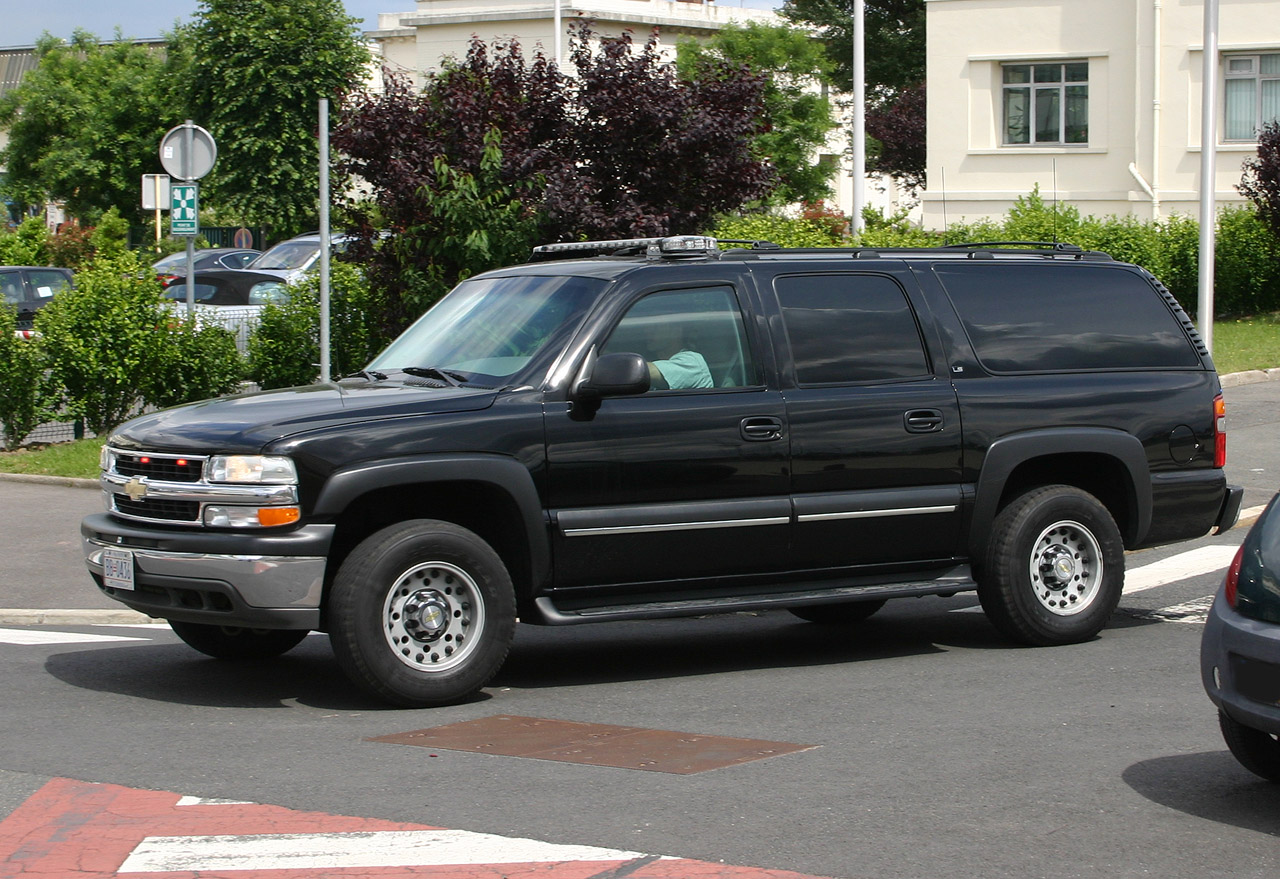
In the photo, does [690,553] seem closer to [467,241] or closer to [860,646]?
[860,646]

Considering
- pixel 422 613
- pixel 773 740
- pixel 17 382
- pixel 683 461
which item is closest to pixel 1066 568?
pixel 683 461

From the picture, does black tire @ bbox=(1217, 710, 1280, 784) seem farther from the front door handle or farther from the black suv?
the front door handle

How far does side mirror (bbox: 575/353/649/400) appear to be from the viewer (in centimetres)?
751

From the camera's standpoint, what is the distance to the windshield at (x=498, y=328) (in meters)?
7.92

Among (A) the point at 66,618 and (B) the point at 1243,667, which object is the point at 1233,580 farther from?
(A) the point at 66,618

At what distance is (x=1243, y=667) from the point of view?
221 inches

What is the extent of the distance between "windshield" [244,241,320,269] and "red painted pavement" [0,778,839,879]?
27.2 metres

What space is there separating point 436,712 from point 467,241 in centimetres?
871

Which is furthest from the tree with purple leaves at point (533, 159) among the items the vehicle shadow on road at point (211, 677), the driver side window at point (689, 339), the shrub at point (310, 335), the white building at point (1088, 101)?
the white building at point (1088, 101)

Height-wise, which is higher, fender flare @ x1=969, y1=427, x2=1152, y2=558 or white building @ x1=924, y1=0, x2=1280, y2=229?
white building @ x1=924, y1=0, x2=1280, y2=229

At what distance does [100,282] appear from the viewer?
1677cm

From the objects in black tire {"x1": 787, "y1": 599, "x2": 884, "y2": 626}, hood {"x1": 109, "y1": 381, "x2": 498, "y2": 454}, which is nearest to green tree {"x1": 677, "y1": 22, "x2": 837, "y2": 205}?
black tire {"x1": 787, "y1": 599, "x2": 884, "y2": 626}

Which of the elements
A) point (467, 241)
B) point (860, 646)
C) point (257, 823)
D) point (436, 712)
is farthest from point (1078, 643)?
point (467, 241)

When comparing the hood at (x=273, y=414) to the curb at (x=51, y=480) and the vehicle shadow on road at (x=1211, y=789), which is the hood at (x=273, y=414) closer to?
the vehicle shadow on road at (x=1211, y=789)
